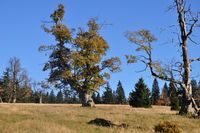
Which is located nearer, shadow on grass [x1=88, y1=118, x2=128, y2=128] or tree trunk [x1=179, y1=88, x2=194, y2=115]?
shadow on grass [x1=88, y1=118, x2=128, y2=128]

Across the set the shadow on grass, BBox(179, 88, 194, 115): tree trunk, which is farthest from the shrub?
BBox(179, 88, 194, 115): tree trunk

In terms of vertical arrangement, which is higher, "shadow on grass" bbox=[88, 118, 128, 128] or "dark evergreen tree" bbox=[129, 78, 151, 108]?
"dark evergreen tree" bbox=[129, 78, 151, 108]

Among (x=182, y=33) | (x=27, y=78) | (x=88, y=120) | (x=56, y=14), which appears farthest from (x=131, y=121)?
(x=27, y=78)

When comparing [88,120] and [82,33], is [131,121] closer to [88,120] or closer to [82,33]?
[88,120]

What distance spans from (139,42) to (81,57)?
1773 cm

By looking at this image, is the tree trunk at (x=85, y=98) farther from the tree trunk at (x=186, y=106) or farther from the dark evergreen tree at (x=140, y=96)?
the tree trunk at (x=186, y=106)

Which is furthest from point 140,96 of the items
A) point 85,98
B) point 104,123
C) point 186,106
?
point 104,123

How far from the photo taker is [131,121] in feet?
98.1

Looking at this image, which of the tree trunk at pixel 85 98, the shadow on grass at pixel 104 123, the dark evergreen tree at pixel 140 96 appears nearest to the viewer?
the shadow on grass at pixel 104 123

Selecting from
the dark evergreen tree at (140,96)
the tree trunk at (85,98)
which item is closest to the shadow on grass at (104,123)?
the tree trunk at (85,98)

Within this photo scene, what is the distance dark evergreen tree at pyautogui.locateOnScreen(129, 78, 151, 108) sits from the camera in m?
71.8

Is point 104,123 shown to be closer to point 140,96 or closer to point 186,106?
point 186,106

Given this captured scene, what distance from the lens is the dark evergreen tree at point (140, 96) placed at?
7175 cm

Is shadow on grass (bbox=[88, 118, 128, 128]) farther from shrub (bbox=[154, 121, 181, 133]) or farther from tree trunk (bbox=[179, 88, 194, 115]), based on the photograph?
tree trunk (bbox=[179, 88, 194, 115])
